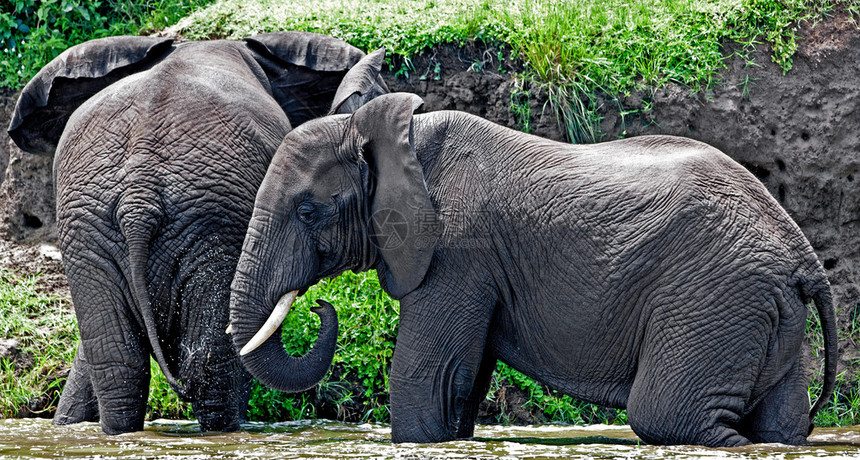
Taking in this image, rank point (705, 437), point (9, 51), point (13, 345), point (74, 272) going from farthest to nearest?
1. point (9, 51)
2. point (13, 345)
3. point (74, 272)
4. point (705, 437)

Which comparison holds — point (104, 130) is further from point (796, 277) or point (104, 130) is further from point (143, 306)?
point (796, 277)

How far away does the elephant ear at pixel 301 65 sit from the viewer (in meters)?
7.09

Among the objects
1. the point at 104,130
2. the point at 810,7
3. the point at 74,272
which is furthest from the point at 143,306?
the point at 810,7

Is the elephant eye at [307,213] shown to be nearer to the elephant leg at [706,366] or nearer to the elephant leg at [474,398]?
the elephant leg at [474,398]

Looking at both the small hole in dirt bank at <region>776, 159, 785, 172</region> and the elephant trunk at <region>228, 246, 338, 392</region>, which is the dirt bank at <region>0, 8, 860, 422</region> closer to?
the small hole in dirt bank at <region>776, 159, 785, 172</region>

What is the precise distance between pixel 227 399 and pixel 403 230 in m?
1.44

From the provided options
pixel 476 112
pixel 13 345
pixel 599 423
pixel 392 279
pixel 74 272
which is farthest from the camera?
pixel 476 112

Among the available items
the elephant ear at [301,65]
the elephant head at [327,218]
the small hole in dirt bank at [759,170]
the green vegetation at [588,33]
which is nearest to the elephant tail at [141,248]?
the elephant head at [327,218]

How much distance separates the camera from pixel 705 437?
16.2ft

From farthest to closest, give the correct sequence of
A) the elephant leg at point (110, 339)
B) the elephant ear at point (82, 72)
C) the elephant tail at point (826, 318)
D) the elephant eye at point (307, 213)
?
the elephant ear at point (82, 72)
the elephant leg at point (110, 339)
the elephant eye at point (307, 213)
the elephant tail at point (826, 318)

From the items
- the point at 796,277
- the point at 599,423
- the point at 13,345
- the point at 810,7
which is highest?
the point at 810,7

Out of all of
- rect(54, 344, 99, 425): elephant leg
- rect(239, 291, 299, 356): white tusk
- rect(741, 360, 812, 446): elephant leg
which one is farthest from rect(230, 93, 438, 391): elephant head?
rect(54, 344, 99, 425): elephant leg

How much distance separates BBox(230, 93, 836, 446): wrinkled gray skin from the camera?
493 cm

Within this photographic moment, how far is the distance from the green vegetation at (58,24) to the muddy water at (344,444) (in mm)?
3834
